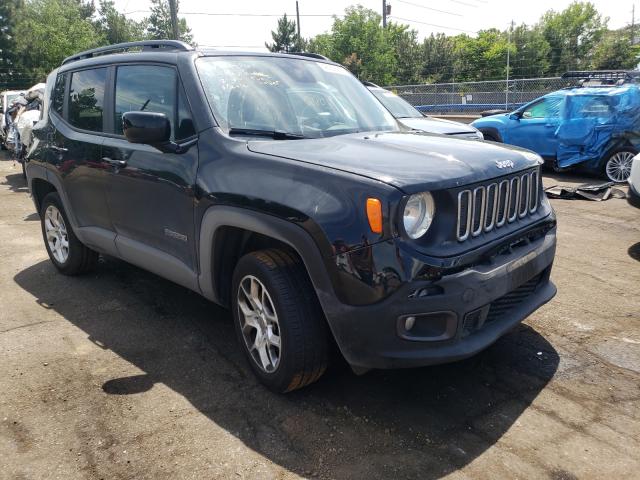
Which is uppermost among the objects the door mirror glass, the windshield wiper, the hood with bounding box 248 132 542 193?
the door mirror glass

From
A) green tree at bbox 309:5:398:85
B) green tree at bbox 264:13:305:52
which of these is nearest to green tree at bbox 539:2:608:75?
green tree at bbox 309:5:398:85

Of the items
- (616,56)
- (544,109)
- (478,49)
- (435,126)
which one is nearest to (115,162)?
(435,126)

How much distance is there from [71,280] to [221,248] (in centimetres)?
272

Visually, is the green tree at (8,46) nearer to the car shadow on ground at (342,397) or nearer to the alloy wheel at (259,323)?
the car shadow on ground at (342,397)

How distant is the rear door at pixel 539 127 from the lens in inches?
415

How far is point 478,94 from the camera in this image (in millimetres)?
24984

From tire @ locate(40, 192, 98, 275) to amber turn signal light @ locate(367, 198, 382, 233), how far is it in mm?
3537

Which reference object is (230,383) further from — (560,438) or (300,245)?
(560,438)

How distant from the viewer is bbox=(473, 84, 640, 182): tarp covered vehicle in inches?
380

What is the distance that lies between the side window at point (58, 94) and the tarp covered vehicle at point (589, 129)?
840 cm

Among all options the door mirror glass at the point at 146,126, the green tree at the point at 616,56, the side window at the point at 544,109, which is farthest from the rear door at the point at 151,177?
the green tree at the point at 616,56

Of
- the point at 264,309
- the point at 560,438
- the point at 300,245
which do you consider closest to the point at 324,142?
the point at 300,245

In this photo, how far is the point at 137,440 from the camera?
9.52ft

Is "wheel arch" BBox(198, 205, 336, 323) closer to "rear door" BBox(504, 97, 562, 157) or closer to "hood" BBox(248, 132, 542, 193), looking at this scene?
"hood" BBox(248, 132, 542, 193)
